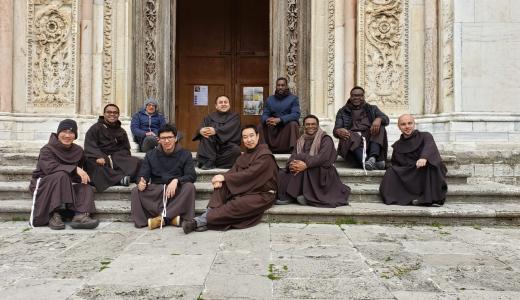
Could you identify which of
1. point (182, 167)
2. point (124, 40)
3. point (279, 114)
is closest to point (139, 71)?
point (124, 40)

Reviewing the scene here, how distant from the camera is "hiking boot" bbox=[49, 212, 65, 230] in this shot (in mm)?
4902

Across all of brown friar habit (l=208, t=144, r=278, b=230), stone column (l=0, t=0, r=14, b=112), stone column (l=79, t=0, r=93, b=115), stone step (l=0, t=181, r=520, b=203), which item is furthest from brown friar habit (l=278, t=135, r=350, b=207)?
stone column (l=0, t=0, r=14, b=112)

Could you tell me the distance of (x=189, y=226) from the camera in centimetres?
468

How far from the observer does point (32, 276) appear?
10.7 ft

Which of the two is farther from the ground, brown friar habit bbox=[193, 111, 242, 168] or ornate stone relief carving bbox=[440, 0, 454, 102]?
ornate stone relief carving bbox=[440, 0, 454, 102]

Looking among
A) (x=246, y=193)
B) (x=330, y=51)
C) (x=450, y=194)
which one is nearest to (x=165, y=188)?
(x=246, y=193)

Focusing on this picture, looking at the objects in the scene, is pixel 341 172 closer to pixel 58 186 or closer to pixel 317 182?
pixel 317 182

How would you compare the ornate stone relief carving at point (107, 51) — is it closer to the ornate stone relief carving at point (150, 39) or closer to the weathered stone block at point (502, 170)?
the ornate stone relief carving at point (150, 39)

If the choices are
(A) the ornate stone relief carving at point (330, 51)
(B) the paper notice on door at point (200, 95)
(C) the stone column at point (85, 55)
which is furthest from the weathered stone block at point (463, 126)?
(B) the paper notice on door at point (200, 95)

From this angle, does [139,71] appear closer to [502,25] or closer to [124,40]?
[124,40]

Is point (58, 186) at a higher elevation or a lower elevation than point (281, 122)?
lower

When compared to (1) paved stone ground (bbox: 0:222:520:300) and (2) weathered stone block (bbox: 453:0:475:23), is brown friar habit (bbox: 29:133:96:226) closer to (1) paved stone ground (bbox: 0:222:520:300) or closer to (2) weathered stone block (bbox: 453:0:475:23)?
(1) paved stone ground (bbox: 0:222:520:300)

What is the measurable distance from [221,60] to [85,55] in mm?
4590

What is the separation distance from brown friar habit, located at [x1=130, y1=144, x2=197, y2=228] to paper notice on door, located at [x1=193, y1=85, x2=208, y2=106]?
646 cm
